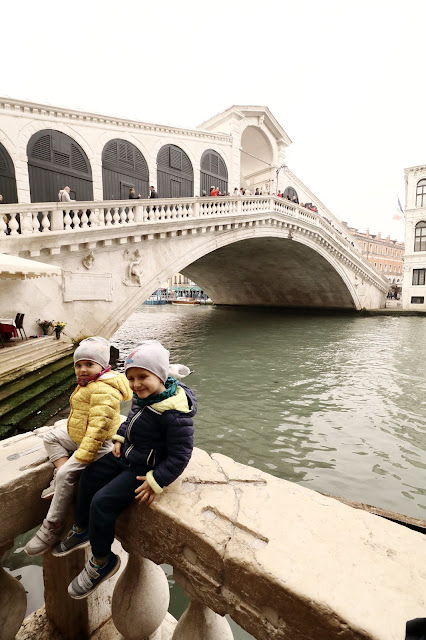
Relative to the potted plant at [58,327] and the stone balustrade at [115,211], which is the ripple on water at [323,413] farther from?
the stone balustrade at [115,211]

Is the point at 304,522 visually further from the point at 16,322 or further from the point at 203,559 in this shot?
the point at 16,322

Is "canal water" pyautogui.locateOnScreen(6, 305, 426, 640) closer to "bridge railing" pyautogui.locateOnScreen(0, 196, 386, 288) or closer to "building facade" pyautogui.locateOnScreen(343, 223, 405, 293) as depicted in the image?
"bridge railing" pyautogui.locateOnScreen(0, 196, 386, 288)

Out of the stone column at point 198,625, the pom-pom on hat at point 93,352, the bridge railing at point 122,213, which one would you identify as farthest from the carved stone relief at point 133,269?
the stone column at point 198,625

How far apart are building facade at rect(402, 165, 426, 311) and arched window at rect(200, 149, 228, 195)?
15.9 metres

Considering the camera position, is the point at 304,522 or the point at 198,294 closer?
the point at 304,522

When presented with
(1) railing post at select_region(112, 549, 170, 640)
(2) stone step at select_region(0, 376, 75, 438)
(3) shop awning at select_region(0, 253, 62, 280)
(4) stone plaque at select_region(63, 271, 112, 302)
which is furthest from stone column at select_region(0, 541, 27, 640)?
(4) stone plaque at select_region(63, 271, 112, 302)

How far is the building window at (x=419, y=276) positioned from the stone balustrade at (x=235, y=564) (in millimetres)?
27217

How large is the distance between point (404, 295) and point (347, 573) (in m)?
27.6

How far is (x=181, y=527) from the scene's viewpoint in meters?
1.16

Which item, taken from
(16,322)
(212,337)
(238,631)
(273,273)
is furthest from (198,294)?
(238,631)

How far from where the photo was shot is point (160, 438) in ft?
5.06

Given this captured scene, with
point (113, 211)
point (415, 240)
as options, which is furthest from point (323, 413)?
point (415, 240)

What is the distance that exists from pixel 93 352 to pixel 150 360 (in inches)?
18.2

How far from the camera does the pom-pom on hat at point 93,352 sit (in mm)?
1794
